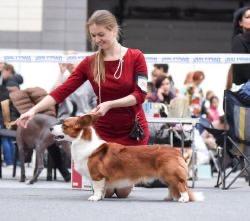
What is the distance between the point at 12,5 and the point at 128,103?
49.3 ft

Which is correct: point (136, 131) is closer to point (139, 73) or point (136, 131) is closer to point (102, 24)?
point (139, 73)

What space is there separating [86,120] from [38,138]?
10.5 ft

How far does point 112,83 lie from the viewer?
338 inches

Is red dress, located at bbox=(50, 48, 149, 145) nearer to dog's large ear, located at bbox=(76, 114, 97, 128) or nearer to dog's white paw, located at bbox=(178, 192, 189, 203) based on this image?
dog's large ear, located at bbox=(76, 114, 97, 128)

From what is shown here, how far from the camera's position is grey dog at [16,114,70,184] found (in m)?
11.3

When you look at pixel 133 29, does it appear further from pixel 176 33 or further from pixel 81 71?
pixel 81 71

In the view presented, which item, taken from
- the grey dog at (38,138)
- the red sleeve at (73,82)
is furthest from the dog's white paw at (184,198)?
the grey dog at (38,138)

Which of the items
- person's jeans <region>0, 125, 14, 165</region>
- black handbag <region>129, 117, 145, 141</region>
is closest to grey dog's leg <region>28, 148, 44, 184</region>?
black handbag <region>129, 117, 145, 141</region>

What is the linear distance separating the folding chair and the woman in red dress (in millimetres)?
1660

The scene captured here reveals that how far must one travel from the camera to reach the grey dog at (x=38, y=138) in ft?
37.0

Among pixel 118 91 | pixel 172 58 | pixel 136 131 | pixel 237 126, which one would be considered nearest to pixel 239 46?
pixel 172 58

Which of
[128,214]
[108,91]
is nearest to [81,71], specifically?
[108,91]

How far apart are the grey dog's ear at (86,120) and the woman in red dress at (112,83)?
0.19 ft

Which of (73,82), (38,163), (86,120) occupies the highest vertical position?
(73,82)
